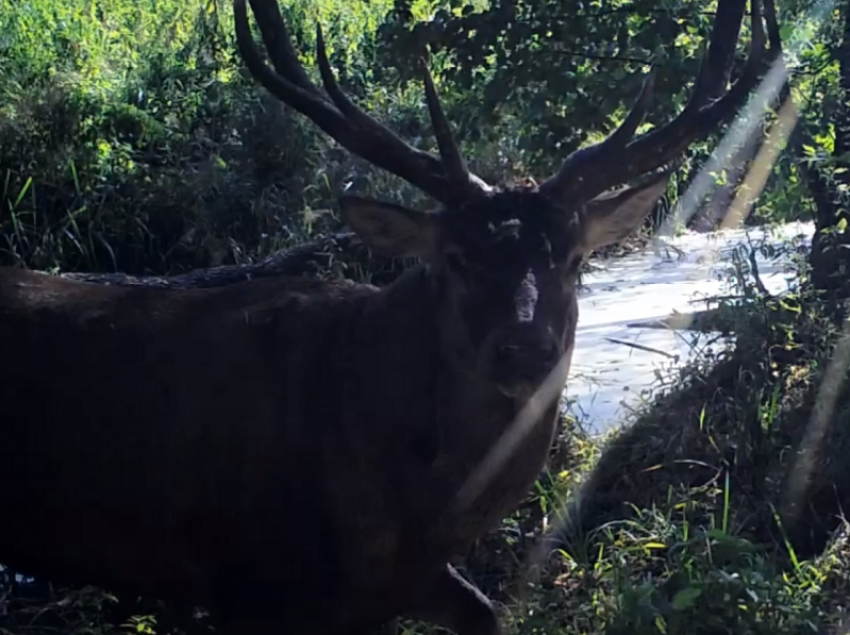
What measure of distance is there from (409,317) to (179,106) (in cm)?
→ 540

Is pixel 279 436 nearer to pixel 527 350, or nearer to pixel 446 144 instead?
pixel 527 350

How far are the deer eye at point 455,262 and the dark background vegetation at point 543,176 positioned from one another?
128cm

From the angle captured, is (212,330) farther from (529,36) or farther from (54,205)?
(54,205)

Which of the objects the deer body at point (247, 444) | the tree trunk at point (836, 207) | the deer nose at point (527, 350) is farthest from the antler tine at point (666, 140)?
the tree trunk at point (836, 207)

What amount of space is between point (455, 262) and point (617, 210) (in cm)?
77

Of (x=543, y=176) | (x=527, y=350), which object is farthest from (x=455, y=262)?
(x=543, y=176)

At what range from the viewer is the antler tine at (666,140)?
5188 mm

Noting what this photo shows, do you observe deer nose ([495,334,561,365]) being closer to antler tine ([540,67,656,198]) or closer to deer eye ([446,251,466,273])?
deer eye ([446,251,466,273])

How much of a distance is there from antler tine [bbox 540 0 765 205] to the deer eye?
450 mm

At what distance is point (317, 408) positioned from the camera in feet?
16.5

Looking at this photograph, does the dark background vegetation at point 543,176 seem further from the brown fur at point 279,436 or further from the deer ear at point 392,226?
the deer ear at point 392,226

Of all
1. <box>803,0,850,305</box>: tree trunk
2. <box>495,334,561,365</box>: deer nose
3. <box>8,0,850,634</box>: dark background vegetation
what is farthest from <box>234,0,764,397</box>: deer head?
<box>803,0,850,305</box>: tree trunk

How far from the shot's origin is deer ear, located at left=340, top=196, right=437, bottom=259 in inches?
203

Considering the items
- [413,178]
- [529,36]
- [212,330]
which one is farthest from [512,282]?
[529,36]
